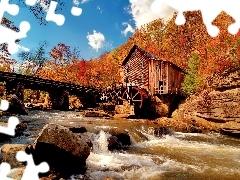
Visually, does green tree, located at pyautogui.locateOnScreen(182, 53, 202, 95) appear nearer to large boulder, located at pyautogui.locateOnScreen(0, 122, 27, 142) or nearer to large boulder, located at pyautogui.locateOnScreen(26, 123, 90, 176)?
large boulder, located at pyautogui.locateOnScreen(0, 122, 27, 142)

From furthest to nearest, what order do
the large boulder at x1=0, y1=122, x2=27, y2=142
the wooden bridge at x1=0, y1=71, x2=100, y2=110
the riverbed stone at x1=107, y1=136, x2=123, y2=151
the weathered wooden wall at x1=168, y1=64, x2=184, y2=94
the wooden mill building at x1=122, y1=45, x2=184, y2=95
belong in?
the weathered wooden wall at x1=168, y1=64, x2=184, y2=94, the wooden mill building at x1=122, y1=45, x2=184, y2=95, the wooden bridge at x1=0, y1=71, x2=100, y2=110, the riverbed stone at x1=107, y1=136, x2=123, y2=151, the large boulder at x1=0, y1=122, x2=27, y2=142

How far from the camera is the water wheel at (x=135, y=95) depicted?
2589 cm

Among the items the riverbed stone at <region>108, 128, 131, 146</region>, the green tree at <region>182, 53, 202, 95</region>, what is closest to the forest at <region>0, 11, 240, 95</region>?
the green tree at <region>182, 53, 202, 95</region>

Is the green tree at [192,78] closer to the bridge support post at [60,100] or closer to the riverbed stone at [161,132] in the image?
the riverbed stone at [161,132]

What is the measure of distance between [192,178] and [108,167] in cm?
287

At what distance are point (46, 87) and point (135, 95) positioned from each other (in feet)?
36.9

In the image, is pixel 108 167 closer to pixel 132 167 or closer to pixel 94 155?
pixel 132 167

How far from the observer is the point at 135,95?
26344mm

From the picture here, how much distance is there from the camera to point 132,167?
873 centimetres

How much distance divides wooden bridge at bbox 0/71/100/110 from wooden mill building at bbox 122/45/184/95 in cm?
806

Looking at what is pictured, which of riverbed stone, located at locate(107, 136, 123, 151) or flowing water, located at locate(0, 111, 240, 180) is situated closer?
flowing water, located at locate(0, 111, 240, 180)

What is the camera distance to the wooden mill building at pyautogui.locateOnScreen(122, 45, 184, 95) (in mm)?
26203

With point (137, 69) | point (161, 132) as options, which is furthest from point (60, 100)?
point (161, 132)

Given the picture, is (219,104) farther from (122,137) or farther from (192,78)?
Answer: (122,137)
